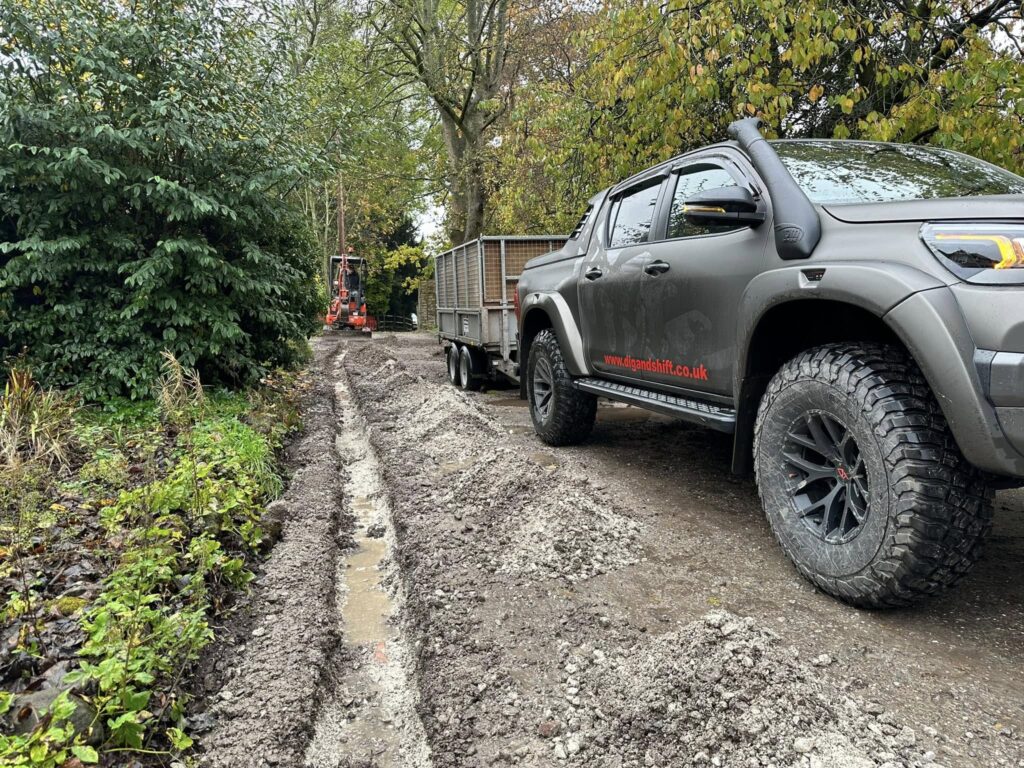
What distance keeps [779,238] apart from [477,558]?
2130 millimetres

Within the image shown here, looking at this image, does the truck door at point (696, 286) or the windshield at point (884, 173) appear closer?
the windshield at point (884, 173)

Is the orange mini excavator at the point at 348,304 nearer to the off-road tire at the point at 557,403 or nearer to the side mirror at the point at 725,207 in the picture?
the off-road tire at the point at 557,403

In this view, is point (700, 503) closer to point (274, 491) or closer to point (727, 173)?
point (727, 173)

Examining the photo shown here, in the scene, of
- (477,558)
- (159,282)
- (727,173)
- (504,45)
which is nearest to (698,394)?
(727,173)

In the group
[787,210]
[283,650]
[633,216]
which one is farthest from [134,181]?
[787,210]

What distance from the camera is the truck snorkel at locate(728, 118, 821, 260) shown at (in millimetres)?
2705

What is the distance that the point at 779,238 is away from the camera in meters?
2.79

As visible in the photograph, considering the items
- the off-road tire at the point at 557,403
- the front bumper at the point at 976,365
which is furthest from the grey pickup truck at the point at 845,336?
the off-road tire at the point at 557,403

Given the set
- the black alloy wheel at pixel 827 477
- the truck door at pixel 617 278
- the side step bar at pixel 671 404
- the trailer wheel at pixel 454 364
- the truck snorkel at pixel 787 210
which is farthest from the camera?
the trailer wheel at pixel 454 364

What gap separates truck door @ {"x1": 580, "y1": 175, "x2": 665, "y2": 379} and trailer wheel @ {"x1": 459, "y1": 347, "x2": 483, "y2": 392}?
4.77 metres

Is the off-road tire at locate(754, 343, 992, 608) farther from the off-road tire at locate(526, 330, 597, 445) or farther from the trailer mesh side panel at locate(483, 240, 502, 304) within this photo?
the trailer mesh side panel at locate(483, 240, 502, 304)

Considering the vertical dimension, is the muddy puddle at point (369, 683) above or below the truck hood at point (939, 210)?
below

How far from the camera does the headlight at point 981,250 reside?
6.74ft

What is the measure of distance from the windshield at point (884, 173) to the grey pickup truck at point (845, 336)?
13 mm
